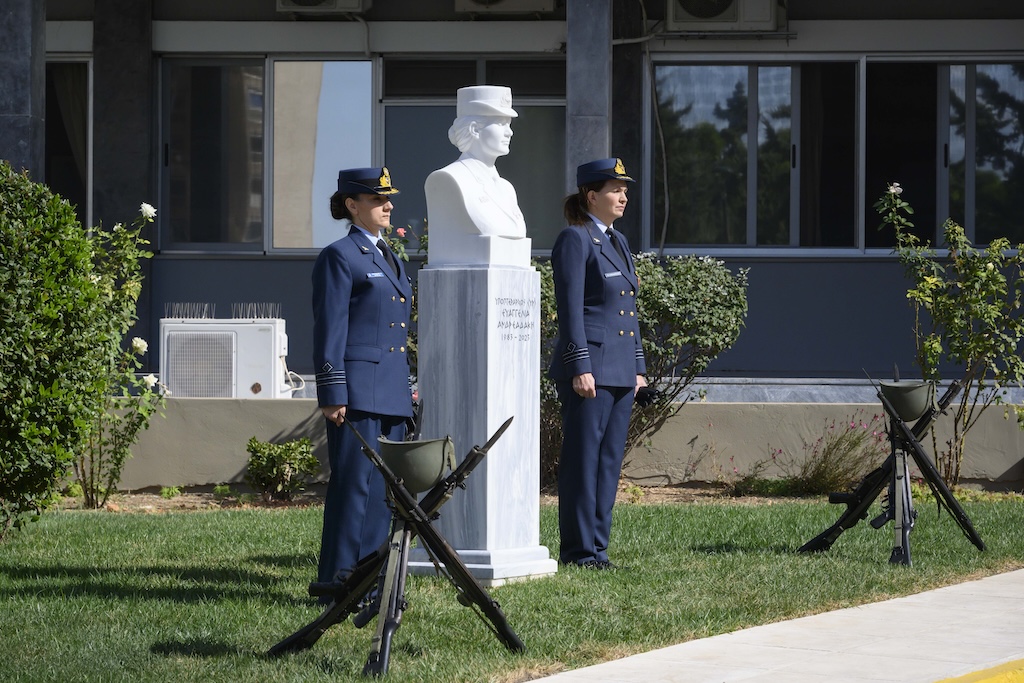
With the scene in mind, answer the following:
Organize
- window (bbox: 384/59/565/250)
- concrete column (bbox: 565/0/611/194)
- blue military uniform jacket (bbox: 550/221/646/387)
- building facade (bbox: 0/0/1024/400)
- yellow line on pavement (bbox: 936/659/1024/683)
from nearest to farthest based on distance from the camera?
1. yellow line on pavement (bbox: 936/659/1024/683)
2. blue military uniform jacket (bbox: 550/221/646/387)
3. concrete column (bbox: 565/0/611/194)
4. building facade (bbox: 0/0/1024/400)
5. window (bbox: 384/59/565/250)

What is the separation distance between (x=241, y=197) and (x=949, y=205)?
7.93 m

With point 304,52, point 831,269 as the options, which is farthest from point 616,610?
point 304,52

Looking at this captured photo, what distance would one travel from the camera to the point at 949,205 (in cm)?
1670

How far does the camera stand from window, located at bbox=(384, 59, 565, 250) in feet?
56.0

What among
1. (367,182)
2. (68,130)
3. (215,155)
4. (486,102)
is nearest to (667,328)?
(486,102)

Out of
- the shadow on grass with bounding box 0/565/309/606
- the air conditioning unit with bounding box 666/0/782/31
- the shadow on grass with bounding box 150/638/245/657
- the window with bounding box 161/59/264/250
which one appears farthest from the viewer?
the window with bounding box 161/59/264/250

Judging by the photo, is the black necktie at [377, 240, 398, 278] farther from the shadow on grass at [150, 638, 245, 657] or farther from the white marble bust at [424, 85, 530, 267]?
the shadow on grass at [150, 638, 245, 657]

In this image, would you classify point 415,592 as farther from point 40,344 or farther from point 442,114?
point 442,114

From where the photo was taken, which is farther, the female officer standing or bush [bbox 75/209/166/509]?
bush [bbox 75/209/166/509]

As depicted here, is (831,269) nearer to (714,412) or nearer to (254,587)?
(714,412)

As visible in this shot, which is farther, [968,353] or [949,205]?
[949,205]

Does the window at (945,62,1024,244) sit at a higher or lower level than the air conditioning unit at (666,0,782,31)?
lower

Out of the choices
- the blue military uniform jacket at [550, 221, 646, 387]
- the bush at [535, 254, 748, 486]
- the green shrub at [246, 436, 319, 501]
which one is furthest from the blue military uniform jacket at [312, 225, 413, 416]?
the green shrub at [246, 436, 319, 501]

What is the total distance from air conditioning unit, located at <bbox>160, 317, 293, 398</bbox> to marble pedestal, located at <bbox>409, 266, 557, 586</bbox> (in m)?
6.36
